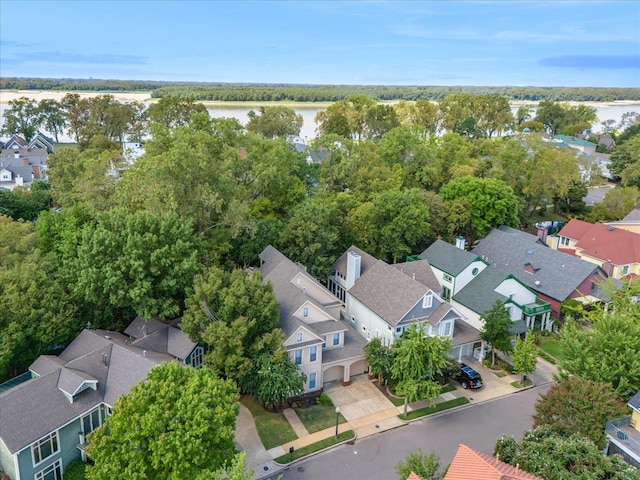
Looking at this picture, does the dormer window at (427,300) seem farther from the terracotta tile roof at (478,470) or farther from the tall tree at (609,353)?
the terracotta tile roof at (478,470)

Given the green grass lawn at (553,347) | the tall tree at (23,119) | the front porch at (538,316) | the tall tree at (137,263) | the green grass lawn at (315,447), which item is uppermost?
the tall tree at (23,119)

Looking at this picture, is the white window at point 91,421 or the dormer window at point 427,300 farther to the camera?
the dormer window at point 427,300

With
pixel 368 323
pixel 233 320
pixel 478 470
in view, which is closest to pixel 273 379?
pixel 233 320

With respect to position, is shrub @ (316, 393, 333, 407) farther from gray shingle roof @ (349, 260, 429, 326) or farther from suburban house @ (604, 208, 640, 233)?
suburban house @ (604, 208, 640, 233)

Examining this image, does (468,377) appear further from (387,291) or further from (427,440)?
(387,291)

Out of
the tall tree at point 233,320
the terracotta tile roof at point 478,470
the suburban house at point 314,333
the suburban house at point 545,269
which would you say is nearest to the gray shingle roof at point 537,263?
the suburban house at point 545,269

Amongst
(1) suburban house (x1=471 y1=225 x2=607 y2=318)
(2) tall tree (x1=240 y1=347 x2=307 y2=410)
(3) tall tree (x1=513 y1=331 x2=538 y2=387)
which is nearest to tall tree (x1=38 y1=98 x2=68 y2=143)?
(1) suburban house (x1=471 y1=225 x2=607 y2=318)

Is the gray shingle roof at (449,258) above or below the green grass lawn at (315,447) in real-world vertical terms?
above
